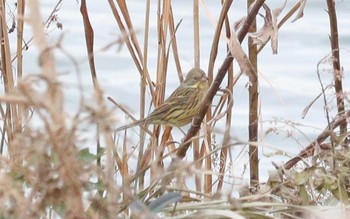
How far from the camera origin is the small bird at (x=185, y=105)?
2.38 meters

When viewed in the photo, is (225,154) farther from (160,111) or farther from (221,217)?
(221,217)

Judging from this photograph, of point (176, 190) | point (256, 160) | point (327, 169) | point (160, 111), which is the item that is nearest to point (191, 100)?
point (160, 111)

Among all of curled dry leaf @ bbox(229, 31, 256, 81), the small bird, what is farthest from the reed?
the small bird

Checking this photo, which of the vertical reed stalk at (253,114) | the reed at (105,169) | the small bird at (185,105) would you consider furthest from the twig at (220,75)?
the small bird at (185,105)

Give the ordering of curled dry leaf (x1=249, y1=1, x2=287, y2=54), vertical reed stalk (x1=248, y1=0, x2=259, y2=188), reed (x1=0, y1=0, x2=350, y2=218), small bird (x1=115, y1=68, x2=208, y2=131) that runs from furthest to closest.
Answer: small bird (x1=115, y1=68, x2=208, y2=131) < vertical reed stalk (x1=248, y1=0, x2=259, y2=188) < curled dry leaf (x1=249, y1=1, x2=287, y2=54) < reed (x1=0, y1=0, x2=350, y2=218)

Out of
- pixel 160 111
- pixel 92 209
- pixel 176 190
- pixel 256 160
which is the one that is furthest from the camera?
pixel 160 111

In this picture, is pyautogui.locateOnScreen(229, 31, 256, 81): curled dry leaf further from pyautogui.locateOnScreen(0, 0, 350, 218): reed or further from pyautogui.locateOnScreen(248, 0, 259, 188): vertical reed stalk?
pyautogui.locateOnScreen(248, 0, 259, 188): vertical reed stalk

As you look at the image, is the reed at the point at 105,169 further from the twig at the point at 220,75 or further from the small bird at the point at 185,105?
the small bird at the point at 185,105

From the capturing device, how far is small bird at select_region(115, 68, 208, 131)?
2.38 metres

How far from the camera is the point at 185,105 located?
246 centimetres

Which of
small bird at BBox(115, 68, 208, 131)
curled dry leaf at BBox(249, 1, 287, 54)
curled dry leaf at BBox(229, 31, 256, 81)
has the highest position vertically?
curled dry leaf at BBox(249, 1, 287, 54)

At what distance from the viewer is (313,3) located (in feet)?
17.0

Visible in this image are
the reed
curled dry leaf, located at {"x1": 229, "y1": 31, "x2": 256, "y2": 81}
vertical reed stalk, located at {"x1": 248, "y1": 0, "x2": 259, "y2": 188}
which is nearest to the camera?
the reed

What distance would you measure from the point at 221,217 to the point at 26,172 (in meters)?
0.35
